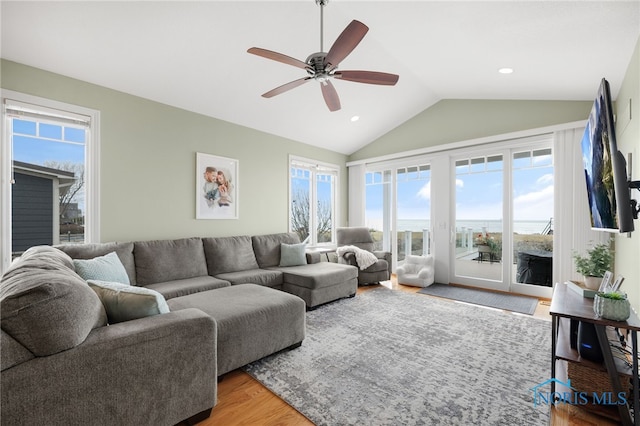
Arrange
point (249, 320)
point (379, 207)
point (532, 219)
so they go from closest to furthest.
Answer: point (249, 320) → point (532, 219) → point (379, 207)

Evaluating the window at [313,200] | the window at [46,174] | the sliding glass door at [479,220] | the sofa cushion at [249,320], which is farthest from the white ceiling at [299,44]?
the sofa cushion at [249,320]

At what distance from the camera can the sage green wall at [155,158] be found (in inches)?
125

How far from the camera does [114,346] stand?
4.44 feet

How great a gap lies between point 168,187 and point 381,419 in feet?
11.4

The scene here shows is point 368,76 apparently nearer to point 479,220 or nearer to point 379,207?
point 479,220

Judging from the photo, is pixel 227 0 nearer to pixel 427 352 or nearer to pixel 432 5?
pixel 432 5

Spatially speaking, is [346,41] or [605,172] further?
[605,172]

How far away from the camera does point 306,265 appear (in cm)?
445

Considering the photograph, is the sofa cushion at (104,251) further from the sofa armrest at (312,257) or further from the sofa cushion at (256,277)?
the sofa armrest at (312,257)

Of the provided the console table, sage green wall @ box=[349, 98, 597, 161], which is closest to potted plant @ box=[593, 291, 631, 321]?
the console table

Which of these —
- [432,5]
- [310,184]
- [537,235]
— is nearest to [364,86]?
[432,5]

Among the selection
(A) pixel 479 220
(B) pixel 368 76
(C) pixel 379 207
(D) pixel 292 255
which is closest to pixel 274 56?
(B) pixel 368 76

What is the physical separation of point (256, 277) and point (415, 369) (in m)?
2.12

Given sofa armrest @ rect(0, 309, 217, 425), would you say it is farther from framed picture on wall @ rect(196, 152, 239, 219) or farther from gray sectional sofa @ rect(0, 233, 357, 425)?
framed picture on wall @ rect(196, 152, 239, 219)
